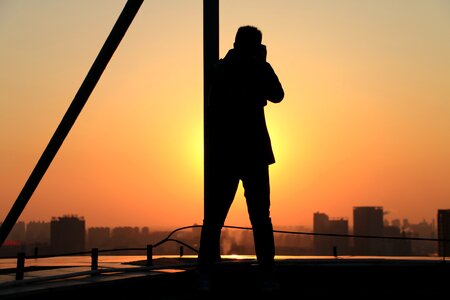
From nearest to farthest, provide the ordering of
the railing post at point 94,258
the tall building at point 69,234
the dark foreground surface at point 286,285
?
1. the dark foreground surface at point 286,285
2. the railing post at point 94,258
3. the tall building at point 69,234

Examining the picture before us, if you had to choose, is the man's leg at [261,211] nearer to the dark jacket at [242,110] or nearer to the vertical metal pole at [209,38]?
the dark jacket at [242,110]

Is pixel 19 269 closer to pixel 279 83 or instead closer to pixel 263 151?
pixel 263 151

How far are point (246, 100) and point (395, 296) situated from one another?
76.1 inches

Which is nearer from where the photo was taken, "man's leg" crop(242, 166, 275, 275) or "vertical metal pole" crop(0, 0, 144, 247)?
"man's leg" crop(242, 166, 275, 275)

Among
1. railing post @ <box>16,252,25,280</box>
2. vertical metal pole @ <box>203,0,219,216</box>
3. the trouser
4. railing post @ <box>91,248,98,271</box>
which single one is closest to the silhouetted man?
the trouser

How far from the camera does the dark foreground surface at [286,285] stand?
4.59 metres

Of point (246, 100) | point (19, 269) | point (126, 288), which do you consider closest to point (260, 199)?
point (246, 100)

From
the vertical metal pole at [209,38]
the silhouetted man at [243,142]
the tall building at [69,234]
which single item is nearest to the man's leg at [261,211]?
the silhouetted man at [243,142]

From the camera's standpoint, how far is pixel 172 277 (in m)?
5.43

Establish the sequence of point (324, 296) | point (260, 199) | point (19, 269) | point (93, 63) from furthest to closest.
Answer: point (93, 63) < point (19, 269) < point (260, 199) < point (324, 296)

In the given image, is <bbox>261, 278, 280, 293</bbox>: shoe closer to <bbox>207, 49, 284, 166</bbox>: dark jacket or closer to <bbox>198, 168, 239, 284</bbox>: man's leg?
<bbox>198, 168, 239, 284</bbox>: man's leg

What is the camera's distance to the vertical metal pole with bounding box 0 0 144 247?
6727 mm

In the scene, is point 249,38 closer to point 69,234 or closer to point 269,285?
point 269,285

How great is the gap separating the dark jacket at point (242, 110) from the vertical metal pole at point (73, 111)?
2241mm
